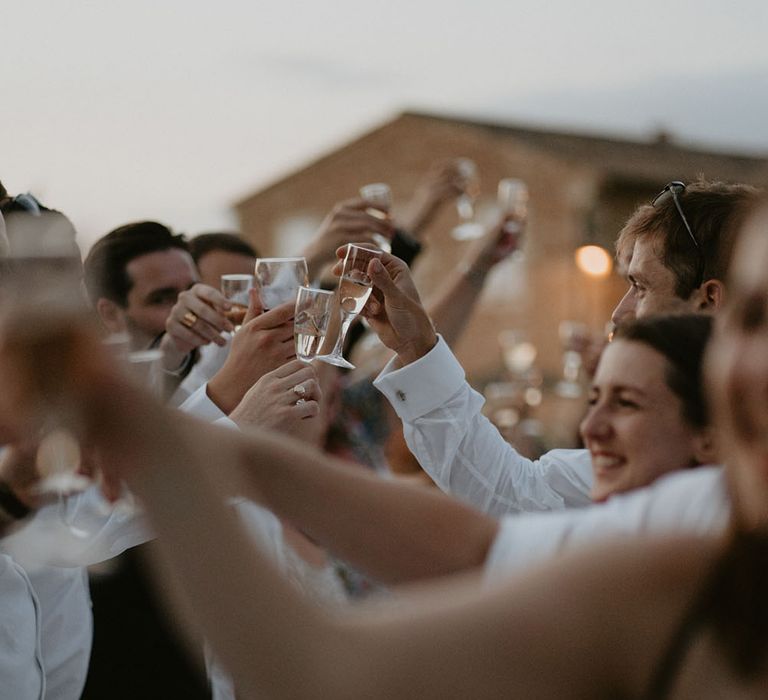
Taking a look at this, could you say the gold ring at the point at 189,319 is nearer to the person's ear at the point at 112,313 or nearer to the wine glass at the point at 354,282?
the wine glass at the point at 354,282

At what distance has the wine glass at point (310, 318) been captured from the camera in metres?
3.05

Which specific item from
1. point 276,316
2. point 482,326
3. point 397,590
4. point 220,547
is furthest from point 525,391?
point 482,326

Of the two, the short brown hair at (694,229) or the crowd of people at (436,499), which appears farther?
the short brown hair at (694,229)

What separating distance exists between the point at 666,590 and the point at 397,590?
60cm

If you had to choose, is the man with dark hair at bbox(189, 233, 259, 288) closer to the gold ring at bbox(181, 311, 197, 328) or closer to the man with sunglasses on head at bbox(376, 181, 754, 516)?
the gold ring at bbox(181, 311, 197, 328)

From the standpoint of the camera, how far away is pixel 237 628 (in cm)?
113

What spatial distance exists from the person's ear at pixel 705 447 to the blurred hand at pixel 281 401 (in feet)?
3.60

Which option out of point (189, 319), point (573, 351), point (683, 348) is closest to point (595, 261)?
point (573, 351)

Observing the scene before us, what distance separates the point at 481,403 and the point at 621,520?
5.13 feet

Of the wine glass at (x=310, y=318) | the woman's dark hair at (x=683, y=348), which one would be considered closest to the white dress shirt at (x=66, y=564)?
the wine glass at (x=310, y=318)

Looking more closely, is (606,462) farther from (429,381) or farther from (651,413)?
(429,381)

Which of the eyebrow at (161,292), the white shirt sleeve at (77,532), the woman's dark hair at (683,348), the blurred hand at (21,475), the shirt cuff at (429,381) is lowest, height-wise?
the white shirt sleeve at (77,532)

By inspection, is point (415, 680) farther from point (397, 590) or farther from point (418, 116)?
point (418, 116)

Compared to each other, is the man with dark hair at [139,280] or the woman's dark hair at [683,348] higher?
the woman's dark hair at [683,348]
